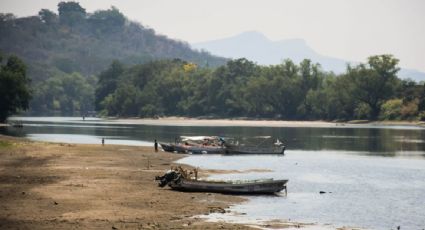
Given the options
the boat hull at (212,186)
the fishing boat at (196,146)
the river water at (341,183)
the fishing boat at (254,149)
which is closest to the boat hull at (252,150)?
the fishing boat at (254,149)

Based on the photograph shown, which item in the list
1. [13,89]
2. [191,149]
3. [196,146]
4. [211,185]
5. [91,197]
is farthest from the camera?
[13,89]

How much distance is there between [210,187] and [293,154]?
2087 inches

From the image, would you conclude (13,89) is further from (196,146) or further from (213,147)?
(213,147)

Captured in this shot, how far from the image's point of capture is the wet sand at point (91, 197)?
137 ft

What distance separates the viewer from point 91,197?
5078cm

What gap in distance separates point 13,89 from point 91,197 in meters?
129

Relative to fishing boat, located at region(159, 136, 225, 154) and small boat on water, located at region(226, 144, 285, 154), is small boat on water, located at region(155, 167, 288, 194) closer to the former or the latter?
fishing boat, located at region(159, 136, 225, 154)

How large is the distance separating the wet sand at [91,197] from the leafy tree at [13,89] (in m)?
91.9

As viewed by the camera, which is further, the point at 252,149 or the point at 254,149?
the point at 254,149

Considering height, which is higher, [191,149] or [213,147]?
[213,147]

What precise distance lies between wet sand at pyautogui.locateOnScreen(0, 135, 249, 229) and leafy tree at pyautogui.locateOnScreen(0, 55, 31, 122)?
9188 centimetres

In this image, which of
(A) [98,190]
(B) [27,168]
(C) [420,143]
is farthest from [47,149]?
(C) [420,143]

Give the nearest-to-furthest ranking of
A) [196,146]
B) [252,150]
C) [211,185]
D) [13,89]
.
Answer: [211,185]
[196,146]
[252,150]
[13,89]

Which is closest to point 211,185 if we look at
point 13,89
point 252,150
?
point 252,150
